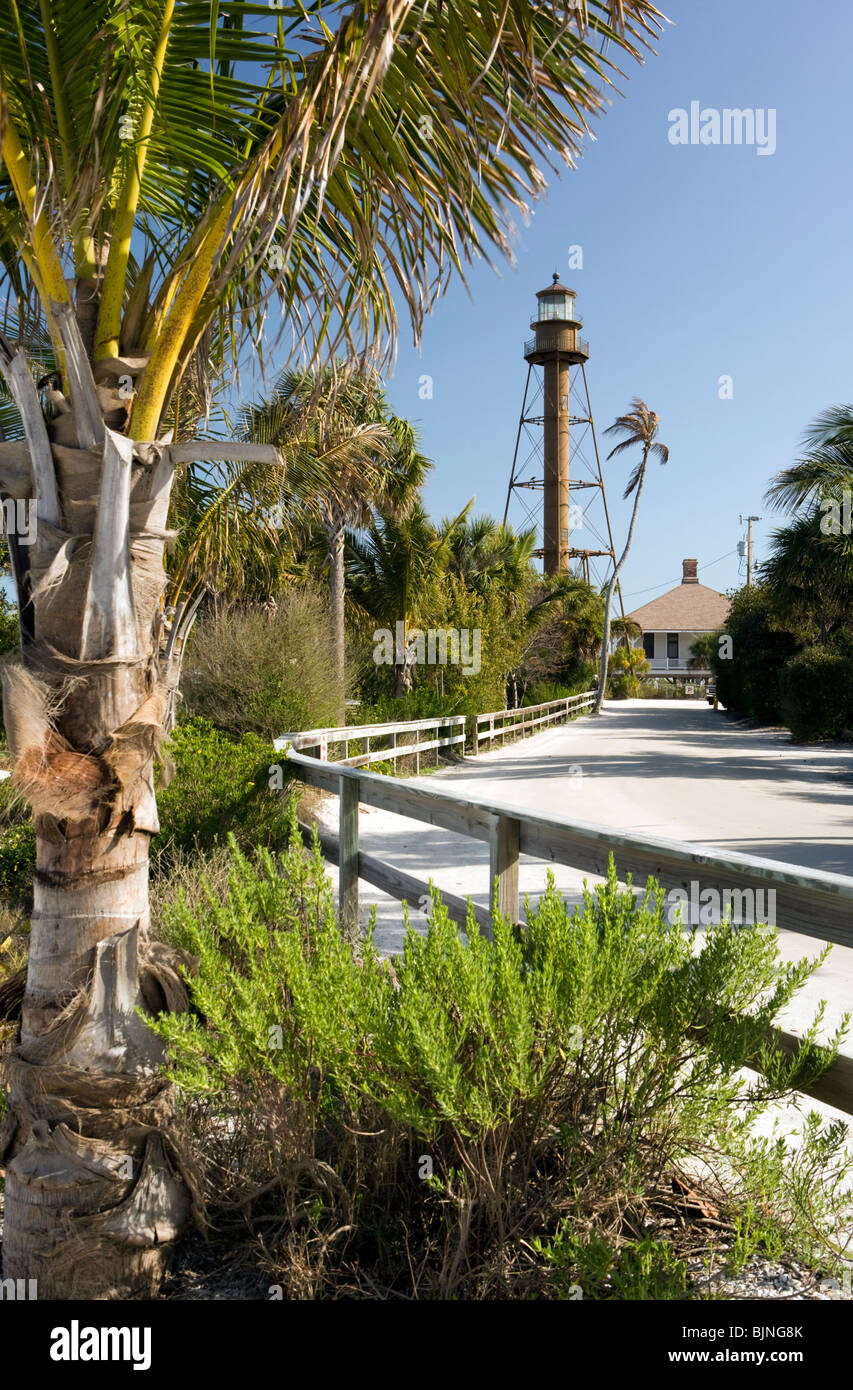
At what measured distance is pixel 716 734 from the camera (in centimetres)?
2970

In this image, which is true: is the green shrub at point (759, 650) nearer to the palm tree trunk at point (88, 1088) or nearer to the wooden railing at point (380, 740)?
the wooden railing at point (380, 740)

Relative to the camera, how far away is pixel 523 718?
2991 centimetres

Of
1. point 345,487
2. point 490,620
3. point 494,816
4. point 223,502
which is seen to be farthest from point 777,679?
point 494,816

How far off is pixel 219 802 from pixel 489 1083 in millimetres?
5039

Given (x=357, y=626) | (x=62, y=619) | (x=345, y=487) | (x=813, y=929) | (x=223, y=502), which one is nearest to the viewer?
(x=813, y=929)

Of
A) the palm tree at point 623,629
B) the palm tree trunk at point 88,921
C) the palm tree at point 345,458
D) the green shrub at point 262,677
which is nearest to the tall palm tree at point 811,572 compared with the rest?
the palm tree at point 345,458

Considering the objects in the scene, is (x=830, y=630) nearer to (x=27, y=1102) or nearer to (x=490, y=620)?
(x=490, y=620)

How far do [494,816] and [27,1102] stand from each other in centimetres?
187

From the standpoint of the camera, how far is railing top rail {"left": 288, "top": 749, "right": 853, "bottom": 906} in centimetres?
231

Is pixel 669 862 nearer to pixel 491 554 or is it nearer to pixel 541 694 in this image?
pixel 491 554

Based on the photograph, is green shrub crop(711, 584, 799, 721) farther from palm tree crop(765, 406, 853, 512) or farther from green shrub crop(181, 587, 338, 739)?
green shrub crop(181, 587, 338, 739)

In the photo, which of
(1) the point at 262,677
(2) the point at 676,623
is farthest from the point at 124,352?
(2) the point at 676,623

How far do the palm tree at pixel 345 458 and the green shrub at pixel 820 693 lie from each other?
444 inches

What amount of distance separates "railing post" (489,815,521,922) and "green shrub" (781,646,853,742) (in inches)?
913
